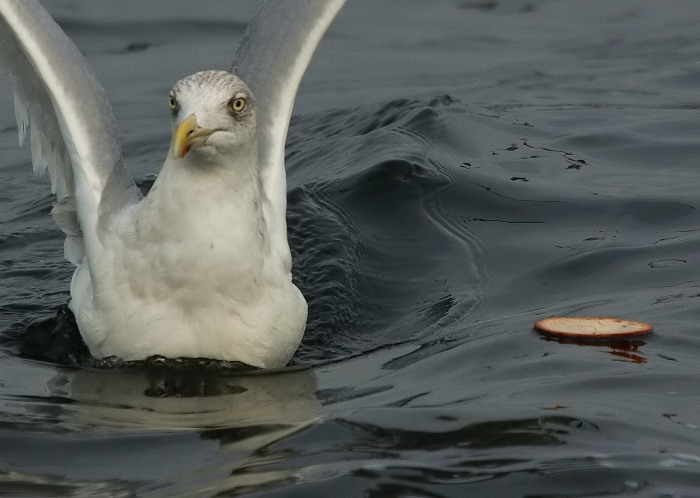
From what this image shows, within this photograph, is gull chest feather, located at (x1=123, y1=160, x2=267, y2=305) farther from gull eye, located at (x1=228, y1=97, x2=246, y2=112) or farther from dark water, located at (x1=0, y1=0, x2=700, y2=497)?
dark water, located at (x1=0, y1=0, x2=700, y2=497)

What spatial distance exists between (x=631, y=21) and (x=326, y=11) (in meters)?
9.42

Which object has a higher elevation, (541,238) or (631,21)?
(631,21)

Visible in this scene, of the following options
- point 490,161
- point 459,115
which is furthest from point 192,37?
point 490,161

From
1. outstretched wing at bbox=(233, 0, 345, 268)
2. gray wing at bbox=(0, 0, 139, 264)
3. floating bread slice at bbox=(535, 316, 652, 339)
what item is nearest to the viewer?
floating bread slice at bbox=(535, 316, 652, 339)

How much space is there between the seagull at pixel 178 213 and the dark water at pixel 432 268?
266mm

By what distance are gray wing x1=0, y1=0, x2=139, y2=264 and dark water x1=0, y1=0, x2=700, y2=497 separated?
3.30ft

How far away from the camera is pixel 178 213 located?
7883 millimetres

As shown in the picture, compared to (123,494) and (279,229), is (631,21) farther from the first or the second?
(123,494)

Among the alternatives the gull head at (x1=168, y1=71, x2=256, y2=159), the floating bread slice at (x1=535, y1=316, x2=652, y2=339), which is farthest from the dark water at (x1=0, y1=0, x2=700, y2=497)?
the gull head at (x1=168, y1=71, x2=256, y2=159)

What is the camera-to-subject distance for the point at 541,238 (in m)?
10.7

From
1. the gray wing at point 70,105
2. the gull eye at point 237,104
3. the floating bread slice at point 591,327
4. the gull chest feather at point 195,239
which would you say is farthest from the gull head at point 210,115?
the floating bread slice at point 591,327

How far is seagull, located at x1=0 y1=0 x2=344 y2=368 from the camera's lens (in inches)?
309

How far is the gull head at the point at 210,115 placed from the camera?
24.5 ft

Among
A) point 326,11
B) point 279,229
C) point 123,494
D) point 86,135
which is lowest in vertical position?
point 123,494
